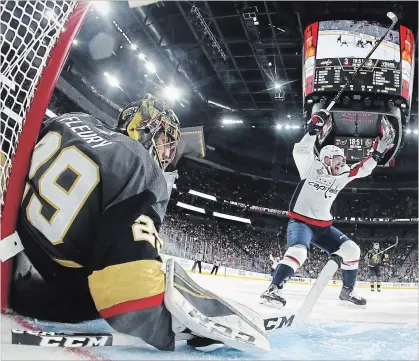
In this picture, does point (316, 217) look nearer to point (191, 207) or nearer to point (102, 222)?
point (102, 222)

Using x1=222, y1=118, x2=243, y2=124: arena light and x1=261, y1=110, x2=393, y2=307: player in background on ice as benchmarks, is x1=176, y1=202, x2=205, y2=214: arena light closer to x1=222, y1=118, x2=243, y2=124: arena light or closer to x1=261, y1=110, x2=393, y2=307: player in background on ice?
x1=222, y1=118, x2=243, y2=124: arena light

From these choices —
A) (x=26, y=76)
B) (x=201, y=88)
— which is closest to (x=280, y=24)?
(x=201, y=88)

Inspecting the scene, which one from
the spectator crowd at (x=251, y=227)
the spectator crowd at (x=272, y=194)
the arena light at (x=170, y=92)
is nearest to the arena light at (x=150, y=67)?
the arena light at (x=170, y=92)

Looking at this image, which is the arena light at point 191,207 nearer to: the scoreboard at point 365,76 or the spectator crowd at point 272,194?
the spectator crowd at point 272,194

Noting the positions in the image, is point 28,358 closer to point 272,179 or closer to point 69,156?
point 69,156

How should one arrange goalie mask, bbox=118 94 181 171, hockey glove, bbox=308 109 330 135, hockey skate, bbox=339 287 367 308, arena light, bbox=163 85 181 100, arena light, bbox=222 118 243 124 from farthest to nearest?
arena light, bbox=222 118 243 124, arena light, bbox=163 85 181 100, hockey skate, bbox=339 287 367 308, hockey glove, bbox=308 109 330 135, goalie mask, bbox=118 94 181 171

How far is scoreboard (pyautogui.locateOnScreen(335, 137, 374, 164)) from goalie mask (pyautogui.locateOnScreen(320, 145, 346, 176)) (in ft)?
4.58

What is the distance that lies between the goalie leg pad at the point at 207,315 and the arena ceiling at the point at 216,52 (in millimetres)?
4093

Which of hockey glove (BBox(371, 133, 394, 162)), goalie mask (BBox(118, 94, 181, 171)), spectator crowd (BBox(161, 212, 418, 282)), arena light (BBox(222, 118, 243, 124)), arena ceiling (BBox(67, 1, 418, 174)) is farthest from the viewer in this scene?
arena light (BBox(222, 118, 243, 124))

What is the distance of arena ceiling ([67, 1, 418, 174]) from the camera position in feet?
17.6

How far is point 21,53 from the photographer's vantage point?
2.72ft

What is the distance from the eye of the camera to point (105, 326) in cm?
94

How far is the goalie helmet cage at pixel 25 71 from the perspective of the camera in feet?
2.65

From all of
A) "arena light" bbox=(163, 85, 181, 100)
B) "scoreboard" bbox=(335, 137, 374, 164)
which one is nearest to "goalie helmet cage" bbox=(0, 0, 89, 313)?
"scoreboard" bbox=(335, 137, 374, 164)
